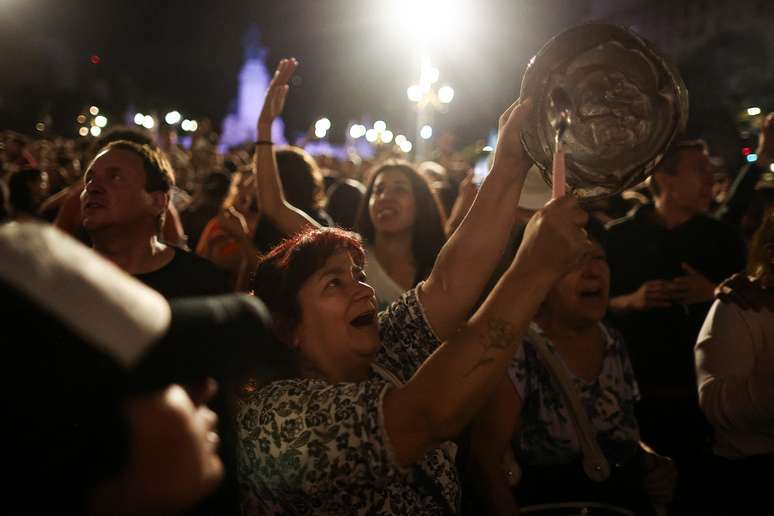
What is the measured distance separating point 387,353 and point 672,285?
287 cm

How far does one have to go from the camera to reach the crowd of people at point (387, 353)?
103 cm

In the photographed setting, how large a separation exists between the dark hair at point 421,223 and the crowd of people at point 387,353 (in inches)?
0.5

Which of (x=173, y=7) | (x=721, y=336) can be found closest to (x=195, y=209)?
(x=721, y=336)

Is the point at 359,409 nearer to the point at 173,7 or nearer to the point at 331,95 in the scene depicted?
the point at 331,95

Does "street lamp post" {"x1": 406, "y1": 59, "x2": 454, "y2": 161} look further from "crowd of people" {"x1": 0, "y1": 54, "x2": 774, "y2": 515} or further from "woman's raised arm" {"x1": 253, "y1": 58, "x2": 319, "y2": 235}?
"woman's raised arm" {"x1": 253, "y1": 58, "x2": 319, "y2": 235}

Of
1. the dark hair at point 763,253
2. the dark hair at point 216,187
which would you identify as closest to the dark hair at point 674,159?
the dark hair at point 763,253

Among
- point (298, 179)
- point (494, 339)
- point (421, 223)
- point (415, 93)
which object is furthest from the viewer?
point (415, 93)

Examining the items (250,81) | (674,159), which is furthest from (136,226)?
(250,81)

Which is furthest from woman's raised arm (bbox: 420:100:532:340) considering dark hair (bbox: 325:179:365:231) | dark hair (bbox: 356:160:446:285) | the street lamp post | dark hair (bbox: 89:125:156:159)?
the street lamp post

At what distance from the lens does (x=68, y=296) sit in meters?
0.99

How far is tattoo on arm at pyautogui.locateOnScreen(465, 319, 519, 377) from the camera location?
1757mm

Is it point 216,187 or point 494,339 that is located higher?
point 494,339

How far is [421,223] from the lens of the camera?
4773 millimetres

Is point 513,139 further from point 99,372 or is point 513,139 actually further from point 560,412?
point 99,372
